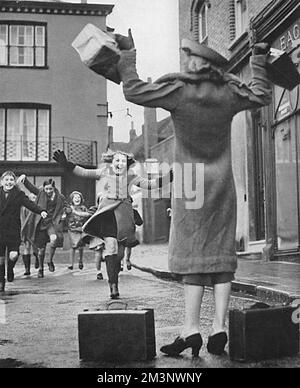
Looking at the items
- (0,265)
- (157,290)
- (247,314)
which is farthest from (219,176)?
(0,265)

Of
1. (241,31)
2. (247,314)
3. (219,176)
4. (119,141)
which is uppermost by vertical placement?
(241,31)

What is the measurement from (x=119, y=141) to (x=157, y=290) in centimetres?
173

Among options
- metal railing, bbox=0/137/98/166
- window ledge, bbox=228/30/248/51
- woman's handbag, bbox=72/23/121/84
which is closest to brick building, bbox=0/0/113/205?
metal railing, bbox=0/137/98/166

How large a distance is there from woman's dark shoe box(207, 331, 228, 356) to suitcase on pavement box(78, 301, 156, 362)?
0.24m

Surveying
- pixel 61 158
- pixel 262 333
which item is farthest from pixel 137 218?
pixel 262 333

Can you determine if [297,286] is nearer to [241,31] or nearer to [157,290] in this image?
[157,290]

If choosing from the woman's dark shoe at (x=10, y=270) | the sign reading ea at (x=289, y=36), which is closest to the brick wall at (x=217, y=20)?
the sign reading ea at (x=289, y=36)

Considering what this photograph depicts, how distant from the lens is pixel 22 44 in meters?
4.41

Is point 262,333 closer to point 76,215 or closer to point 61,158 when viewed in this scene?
point 61,158

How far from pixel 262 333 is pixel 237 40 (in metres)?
5.02

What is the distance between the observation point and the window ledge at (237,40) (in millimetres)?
7126

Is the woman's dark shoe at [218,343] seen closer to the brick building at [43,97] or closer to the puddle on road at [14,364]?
the puddle on road at [14,364]

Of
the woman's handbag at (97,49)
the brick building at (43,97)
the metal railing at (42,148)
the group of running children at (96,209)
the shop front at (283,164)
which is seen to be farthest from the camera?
the shop front at (283,164)

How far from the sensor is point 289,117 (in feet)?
25.6
